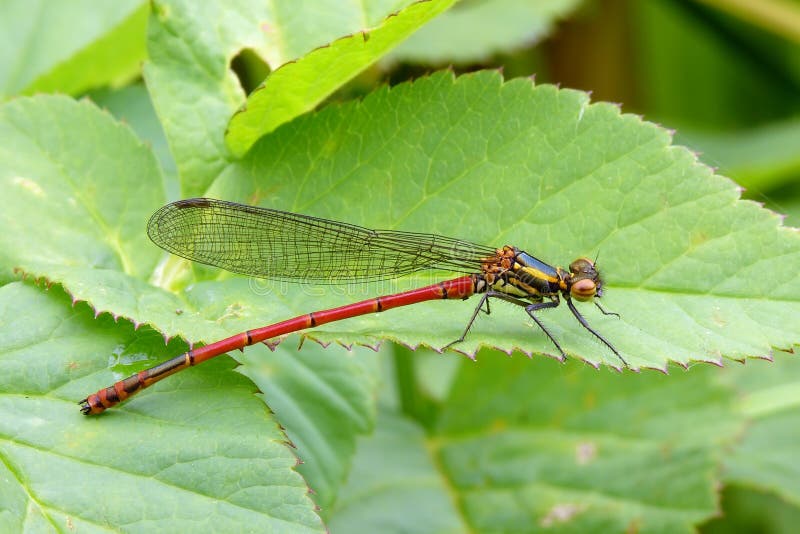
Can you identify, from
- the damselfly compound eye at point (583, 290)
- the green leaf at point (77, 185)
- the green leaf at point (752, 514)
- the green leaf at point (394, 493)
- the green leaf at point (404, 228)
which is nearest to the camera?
the green leaf at point (404, 228)

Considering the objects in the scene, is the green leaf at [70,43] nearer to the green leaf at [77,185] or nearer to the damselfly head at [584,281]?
the green leaf at [77,185]

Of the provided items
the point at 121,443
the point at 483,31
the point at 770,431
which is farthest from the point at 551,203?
the point at 483,31

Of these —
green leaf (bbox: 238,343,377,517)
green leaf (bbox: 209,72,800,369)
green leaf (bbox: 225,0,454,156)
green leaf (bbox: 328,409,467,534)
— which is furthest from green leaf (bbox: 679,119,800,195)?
green leaf (bbox: 225,0,454,156)

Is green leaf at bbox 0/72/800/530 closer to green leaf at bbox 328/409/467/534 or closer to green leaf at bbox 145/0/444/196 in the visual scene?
green leaf at bbox 145/0/444/196

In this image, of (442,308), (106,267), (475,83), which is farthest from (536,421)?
(106,267)

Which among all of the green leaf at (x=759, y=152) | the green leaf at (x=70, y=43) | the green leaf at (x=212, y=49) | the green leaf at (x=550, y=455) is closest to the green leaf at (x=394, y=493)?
the green leaf at (x=550, y=455)

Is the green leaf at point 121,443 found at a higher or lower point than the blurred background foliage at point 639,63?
lower

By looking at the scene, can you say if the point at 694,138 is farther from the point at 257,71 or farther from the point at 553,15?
the point at 257,71
